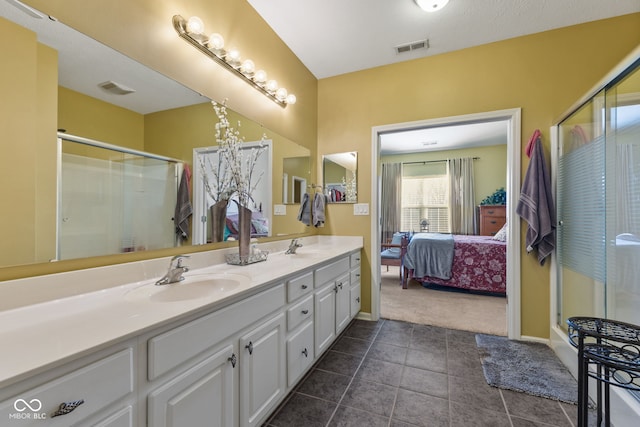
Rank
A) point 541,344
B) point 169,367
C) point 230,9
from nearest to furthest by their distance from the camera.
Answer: point 169,367 < point 230,9 < point 541,344

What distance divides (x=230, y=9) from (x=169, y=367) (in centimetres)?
214

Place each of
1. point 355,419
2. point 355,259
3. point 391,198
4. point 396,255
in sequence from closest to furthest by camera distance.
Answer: point 355,419 < point 355,259 < point 396,255 < point 391,198

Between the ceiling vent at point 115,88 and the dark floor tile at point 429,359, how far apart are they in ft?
7.85

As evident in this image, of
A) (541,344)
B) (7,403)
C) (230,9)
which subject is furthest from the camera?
(541,344)

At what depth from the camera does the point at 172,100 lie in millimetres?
1477

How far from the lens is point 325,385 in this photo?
1.73 m

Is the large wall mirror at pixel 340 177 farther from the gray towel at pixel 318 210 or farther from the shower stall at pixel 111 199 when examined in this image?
the shower stall at pixel 111 199

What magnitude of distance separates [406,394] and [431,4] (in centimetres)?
261

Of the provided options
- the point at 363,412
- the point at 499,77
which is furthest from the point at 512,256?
the point at 363,412

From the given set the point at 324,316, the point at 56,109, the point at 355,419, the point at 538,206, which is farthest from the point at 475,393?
the point at 56,109

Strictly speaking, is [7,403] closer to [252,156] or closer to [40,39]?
[40,39]

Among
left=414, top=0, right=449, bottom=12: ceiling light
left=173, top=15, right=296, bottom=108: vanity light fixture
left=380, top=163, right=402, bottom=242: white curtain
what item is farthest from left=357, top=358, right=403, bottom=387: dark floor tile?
left=380, top=163, right=402, bottom=242: white curtain

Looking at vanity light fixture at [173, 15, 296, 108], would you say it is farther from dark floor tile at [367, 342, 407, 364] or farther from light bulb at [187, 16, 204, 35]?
dark floor tile at [367, 342, 407, 364]

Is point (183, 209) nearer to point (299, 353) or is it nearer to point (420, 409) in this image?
point (299, 353)
